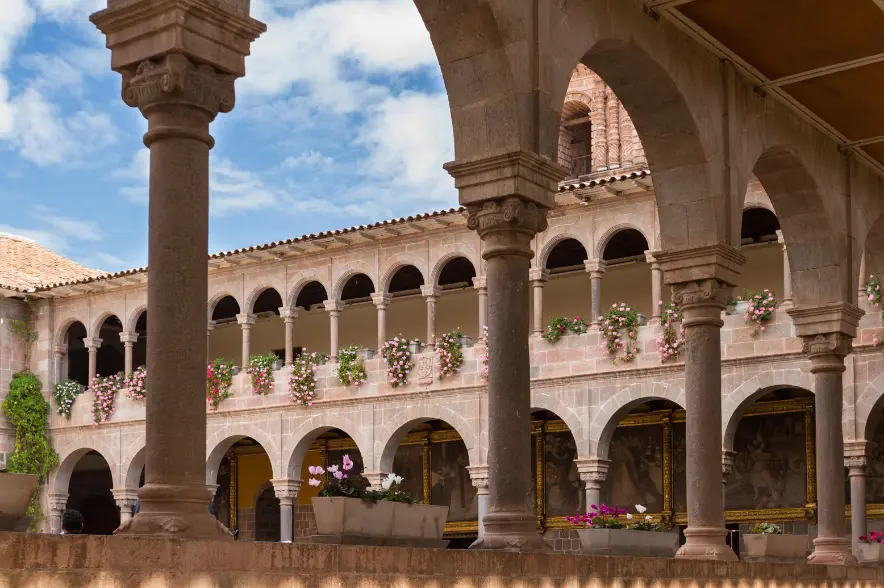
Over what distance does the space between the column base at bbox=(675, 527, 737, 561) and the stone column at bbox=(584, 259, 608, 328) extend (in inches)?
441

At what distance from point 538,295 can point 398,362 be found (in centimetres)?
288

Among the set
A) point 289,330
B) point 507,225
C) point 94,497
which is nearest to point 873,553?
point 507,225

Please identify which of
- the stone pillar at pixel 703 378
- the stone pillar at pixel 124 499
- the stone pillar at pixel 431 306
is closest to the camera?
the stone pillar at pixel 703 378

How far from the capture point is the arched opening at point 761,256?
70.8ft

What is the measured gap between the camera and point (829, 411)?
41.8 ft

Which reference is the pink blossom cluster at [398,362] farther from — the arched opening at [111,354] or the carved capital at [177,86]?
the carved capital at [177,86]

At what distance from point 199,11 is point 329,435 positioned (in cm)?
2153

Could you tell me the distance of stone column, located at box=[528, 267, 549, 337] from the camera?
21.4 meters

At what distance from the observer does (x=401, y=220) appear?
22.6 meters

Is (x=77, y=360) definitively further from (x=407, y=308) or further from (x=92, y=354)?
(x=407, y=308)

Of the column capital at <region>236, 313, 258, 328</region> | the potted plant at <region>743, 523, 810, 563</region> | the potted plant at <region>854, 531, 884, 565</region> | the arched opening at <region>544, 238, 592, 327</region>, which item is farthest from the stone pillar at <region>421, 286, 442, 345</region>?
the potted plant at <region>743, 523, 810, 563</region>

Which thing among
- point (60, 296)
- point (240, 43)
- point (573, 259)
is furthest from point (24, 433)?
point (240, 43)

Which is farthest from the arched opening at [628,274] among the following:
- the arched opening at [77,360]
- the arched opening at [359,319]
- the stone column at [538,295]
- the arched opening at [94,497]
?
the arched opening at [94,497]

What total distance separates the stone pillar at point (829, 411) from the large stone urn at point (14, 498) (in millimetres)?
9454
